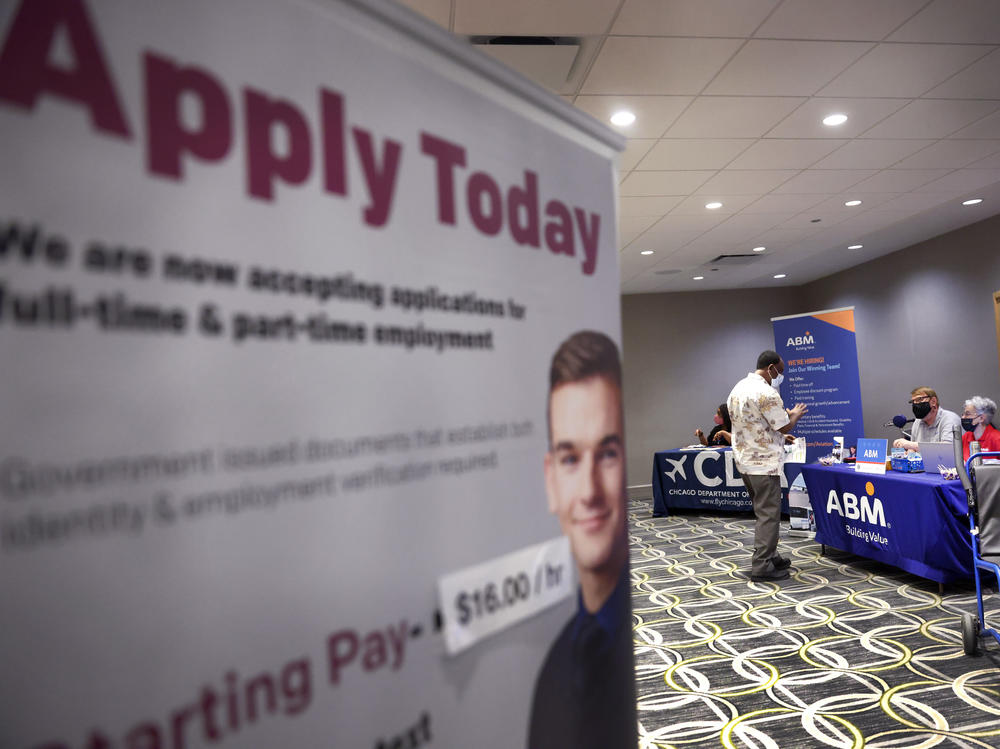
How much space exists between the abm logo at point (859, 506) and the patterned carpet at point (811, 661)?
15.0 inches

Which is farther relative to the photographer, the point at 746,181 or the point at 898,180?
the point at 898,180

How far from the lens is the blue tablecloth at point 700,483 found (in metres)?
6.99

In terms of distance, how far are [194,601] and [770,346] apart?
36.2 ft

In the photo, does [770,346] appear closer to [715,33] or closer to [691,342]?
[691,342]

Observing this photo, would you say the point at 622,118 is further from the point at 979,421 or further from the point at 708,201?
the point at 979,421

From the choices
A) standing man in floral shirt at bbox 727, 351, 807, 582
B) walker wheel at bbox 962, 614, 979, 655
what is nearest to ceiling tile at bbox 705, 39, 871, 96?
standing man in floral shirt at bbox 727, 351, 807, 582

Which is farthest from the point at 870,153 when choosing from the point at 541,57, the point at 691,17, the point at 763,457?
the point at 541,57

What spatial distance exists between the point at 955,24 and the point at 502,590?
3.62 m

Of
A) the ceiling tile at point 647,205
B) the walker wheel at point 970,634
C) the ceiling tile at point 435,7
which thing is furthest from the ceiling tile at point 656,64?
the walker wheel at point 970,634

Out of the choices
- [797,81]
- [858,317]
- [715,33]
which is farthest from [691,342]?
[715,33]

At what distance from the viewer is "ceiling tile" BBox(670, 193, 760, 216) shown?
5625 mm

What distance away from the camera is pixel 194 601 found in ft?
2.35

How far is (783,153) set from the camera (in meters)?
4.69

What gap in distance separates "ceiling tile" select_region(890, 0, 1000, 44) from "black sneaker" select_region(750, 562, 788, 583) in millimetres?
3227
